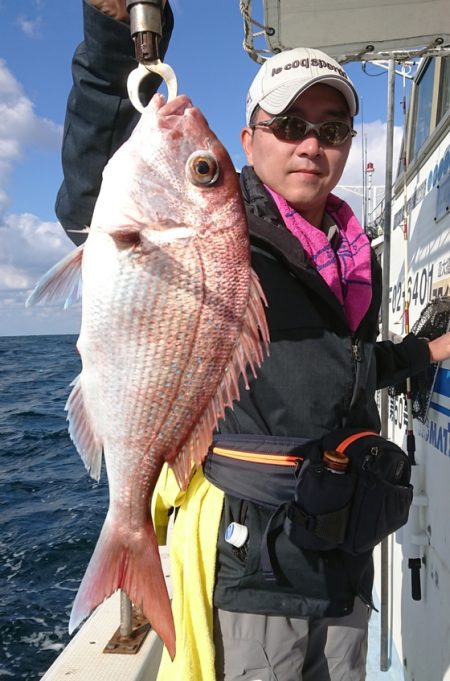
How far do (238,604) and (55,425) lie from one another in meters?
13.9

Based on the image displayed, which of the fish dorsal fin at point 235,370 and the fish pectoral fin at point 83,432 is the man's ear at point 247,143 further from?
the fish pectoral fin at point 83,432

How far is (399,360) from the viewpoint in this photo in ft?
8.45

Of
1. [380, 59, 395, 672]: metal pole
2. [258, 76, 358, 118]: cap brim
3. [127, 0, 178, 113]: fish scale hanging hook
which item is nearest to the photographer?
[127, 0, 178, 113]: fish scale hanging hook

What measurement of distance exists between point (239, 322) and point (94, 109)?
31.0 inches

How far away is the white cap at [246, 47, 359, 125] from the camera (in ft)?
Answer: 6.33

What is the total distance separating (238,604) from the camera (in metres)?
1.79

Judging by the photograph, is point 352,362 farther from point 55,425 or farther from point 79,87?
point 55,425

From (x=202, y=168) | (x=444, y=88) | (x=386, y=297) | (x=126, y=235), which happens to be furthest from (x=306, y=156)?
(x=444, y=88)

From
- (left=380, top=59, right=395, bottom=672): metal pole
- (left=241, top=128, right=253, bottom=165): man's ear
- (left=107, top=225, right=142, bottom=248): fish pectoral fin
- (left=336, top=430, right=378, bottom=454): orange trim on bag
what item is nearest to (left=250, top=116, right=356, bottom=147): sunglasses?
(left=241, top=128, right=253, bottom=165): man's ear

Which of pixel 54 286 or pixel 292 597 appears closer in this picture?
pixel 54 286

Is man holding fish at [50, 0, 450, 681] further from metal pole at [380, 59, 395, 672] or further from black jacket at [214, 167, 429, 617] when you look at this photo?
metal pole at [380, 59, 395, 672]

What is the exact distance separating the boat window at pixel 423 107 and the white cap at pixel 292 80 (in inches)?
91.2

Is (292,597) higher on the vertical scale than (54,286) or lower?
lower

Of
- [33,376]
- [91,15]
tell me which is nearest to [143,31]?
[91,15]
